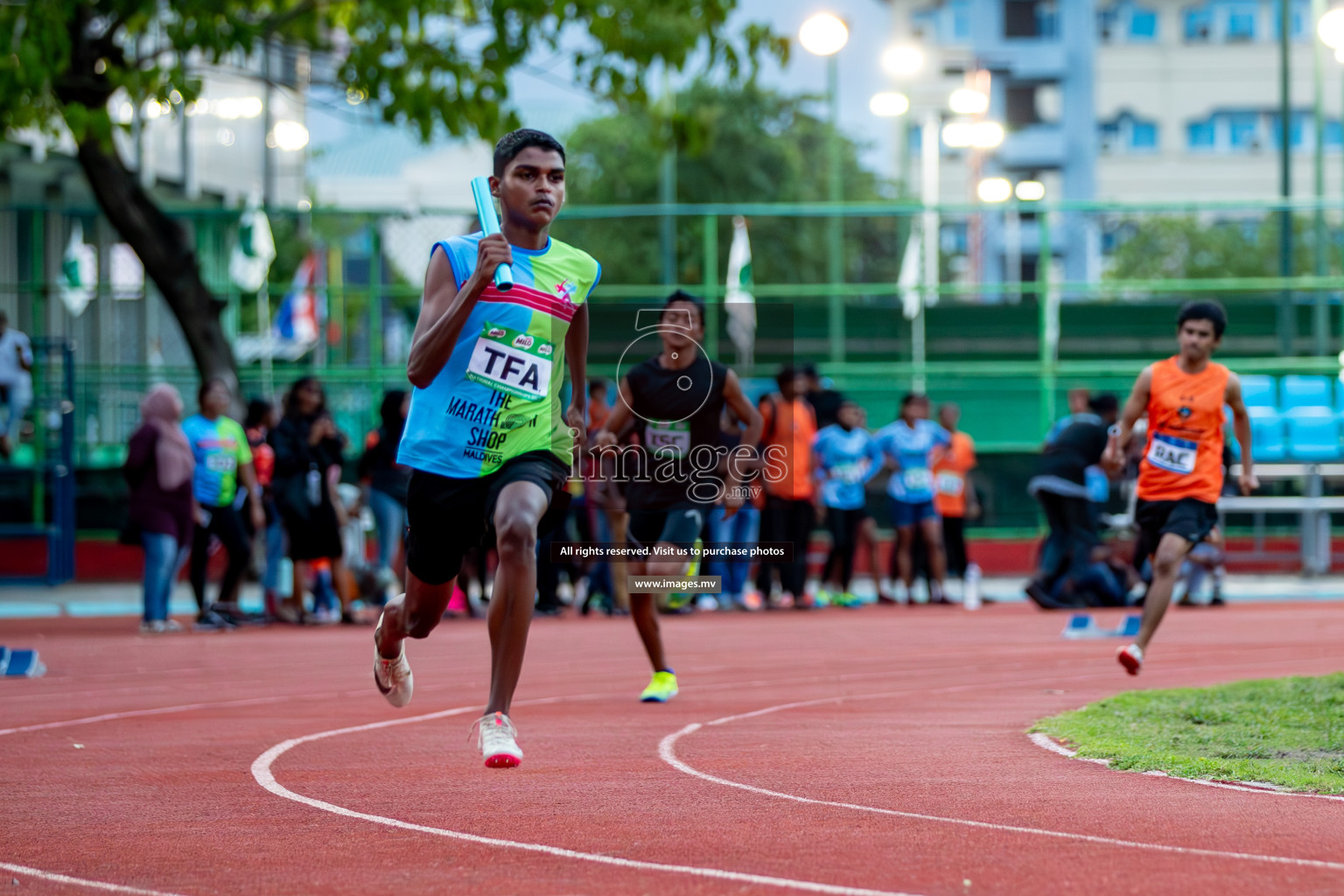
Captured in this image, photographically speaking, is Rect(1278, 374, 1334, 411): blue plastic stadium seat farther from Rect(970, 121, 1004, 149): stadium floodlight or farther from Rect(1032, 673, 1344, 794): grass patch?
Rect(970, 121, 1004, 149): stadium floodlight

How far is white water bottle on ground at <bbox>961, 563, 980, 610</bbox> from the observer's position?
Result: 17.6m

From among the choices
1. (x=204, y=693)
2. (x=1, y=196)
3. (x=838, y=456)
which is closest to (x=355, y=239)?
(x=1, y=196)

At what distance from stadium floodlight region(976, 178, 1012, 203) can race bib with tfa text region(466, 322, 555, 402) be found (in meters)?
41.3

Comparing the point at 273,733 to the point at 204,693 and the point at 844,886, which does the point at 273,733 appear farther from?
the point at 844,886

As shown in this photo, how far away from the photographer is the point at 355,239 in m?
25.4

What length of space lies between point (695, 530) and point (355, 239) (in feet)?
55.1

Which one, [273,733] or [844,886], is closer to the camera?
Answer: [844,886]

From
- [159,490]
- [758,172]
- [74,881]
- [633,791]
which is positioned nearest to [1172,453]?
[633,791]

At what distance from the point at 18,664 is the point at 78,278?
11.4 metres

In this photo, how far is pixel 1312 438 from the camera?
20.9 metres

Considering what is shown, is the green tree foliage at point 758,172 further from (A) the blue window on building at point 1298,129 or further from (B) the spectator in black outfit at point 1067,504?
(A) the blue window on building at point 1298,129

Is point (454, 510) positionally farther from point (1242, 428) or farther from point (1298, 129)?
point (1298, 129)

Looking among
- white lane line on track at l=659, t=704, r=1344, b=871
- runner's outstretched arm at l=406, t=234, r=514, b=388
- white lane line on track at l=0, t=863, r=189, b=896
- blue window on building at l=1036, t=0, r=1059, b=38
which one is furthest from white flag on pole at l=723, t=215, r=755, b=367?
blue window on building at l=1036, t=0, r=1059, b=38

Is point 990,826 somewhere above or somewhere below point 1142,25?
below
